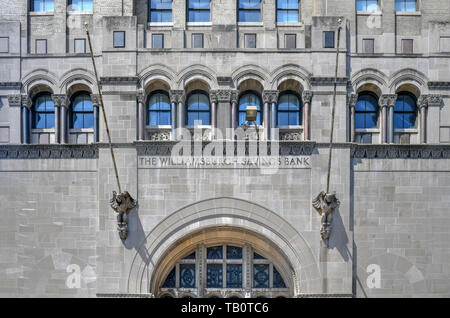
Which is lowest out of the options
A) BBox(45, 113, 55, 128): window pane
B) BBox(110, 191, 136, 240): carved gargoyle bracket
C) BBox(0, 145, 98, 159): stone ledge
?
BBox(110, 191, 136, 240): carved gargoyle bracket

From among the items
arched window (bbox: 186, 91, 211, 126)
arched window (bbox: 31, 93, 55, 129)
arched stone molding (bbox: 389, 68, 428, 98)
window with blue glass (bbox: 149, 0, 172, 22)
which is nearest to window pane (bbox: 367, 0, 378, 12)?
arched stone molding (bbox: 389, 68, 428, 98)

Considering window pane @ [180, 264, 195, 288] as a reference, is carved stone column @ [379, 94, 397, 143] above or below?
above

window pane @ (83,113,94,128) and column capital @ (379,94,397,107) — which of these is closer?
column capital @ (379,94,397,107)

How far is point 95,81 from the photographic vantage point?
2602cm

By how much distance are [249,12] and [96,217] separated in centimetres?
1006

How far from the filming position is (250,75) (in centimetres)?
2566

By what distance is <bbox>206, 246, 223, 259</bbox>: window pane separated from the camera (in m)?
26.0

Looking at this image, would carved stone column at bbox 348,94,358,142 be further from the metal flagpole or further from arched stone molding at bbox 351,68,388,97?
the metal flagpole

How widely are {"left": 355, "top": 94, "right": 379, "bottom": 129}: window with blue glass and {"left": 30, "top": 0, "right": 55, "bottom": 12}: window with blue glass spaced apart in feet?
42.4

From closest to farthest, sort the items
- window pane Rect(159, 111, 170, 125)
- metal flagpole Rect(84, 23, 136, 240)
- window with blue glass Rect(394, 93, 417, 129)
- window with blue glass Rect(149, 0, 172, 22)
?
metal flagpole Rect(84, 23, 136, 240) → window pane Rect(159, 111, 170, 125) → window with blue glass Rect(394, 93, 417, 129) → window with blue glass Rect(149, 0, 172, 22)

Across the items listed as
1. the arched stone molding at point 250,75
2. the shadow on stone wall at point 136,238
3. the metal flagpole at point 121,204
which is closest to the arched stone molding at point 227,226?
the shadow on stone wall at point 136,238

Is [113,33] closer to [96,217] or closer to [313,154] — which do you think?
[96,217]

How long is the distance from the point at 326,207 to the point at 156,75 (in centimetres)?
820

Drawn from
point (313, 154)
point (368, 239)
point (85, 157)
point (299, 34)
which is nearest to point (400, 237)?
point (368, 239)
